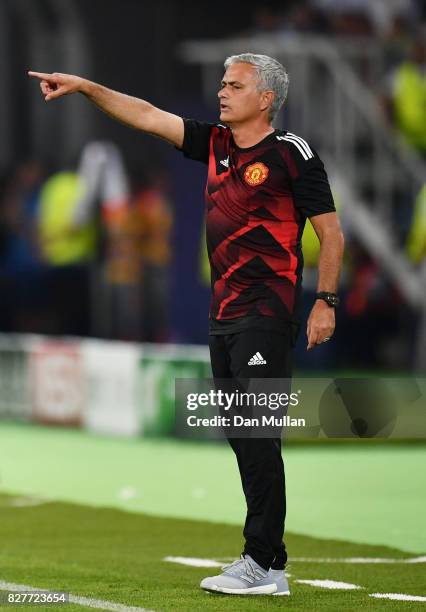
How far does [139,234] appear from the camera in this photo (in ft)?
74.2

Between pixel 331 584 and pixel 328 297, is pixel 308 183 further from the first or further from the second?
pixel 331 584

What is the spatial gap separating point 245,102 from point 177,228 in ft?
38.6

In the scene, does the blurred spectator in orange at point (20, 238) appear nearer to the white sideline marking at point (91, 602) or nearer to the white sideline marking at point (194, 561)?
the white sideline marking at point (194, 561)

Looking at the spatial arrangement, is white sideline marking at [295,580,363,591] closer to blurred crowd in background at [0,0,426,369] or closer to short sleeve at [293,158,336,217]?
short sleeve at [293,158,336,217]

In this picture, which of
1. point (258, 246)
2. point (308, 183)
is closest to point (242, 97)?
point (308, 183)

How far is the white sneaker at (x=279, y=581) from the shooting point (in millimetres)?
7680

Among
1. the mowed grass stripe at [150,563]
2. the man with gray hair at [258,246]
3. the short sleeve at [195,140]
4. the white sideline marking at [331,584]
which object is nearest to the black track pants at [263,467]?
the man with gray hair at [258,246]

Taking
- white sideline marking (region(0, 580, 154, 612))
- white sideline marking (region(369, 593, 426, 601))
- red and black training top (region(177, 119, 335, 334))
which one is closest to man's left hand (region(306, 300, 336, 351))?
red and black training top (region(177, 119, 335, 334))

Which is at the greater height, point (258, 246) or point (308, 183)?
point (308, 183)

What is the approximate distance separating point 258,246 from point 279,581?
1462 mm

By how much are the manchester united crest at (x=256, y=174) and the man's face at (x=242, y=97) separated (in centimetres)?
22

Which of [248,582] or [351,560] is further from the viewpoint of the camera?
[351,560]

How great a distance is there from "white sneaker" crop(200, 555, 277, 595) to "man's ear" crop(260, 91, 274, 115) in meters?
1.96

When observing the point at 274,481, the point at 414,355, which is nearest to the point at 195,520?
the point at 274,481
